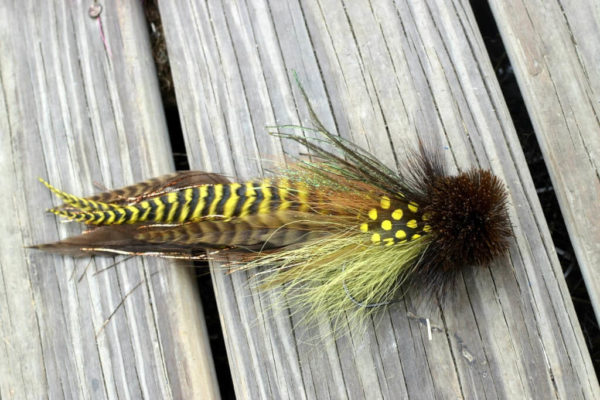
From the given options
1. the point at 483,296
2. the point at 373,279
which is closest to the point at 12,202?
the point at 373,279

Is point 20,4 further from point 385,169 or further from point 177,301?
point 385,169

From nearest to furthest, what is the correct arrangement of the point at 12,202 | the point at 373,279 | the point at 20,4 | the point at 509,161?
the point at 373,279 < the point at 509,161 < the point at 12,202 < the point at 20,4

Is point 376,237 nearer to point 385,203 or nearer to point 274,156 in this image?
point 385,203

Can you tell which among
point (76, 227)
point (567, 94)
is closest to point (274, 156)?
point (76, 227)

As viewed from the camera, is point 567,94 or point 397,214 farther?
point 567,94

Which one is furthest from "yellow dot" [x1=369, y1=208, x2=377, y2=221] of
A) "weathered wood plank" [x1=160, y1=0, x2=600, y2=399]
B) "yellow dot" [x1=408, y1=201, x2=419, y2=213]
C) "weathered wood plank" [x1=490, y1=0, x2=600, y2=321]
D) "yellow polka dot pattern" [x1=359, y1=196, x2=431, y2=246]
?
"weathered wood plank" [x1=490, y1=0, x2=600, y2=321]

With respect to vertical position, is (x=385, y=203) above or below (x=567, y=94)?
below
